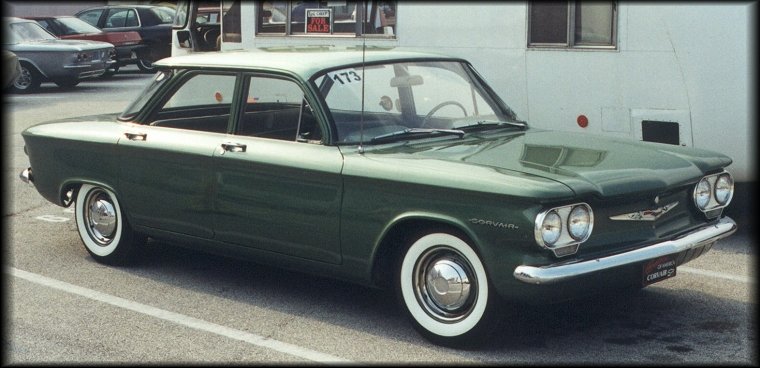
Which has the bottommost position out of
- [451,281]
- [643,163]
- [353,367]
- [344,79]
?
[353,367]

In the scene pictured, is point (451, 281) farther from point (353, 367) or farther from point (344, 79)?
point (344, 79)

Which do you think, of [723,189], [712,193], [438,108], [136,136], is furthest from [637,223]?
[136,136]

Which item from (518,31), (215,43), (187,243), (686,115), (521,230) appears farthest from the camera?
(215,43)

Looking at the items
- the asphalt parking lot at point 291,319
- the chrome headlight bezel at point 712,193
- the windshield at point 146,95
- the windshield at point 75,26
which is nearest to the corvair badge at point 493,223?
the asphalt parking lot at point 291,319

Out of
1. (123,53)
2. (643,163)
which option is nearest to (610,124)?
(643,163)

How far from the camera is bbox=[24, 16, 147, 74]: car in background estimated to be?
24.6m

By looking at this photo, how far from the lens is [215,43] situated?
39.5ft

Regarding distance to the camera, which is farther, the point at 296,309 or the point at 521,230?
the point at 296,309

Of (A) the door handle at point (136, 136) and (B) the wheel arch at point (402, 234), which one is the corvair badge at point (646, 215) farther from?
(A) the door handle at point (136, 136)

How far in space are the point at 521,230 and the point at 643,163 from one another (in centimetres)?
106

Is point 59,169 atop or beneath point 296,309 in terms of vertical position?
atop

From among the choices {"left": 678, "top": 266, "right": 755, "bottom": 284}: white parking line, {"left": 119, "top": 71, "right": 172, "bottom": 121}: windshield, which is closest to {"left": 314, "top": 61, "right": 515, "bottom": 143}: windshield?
{"left": 119, "top": 71, "right": 172, "bottom": 121}: windshield

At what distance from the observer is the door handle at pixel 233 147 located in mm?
6301

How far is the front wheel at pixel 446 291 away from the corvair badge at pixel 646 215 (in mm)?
719
